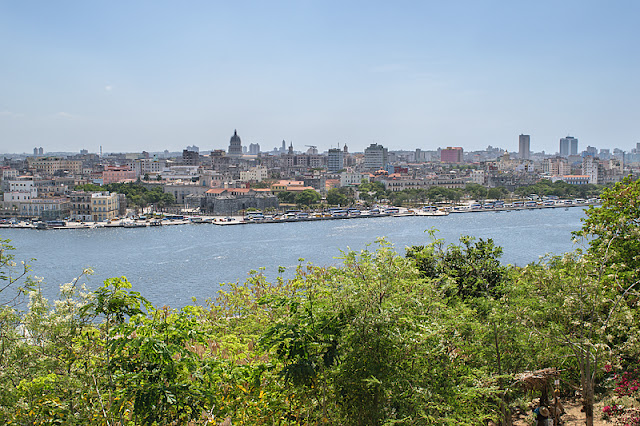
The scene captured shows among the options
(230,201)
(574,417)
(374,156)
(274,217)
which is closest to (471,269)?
(574,417)

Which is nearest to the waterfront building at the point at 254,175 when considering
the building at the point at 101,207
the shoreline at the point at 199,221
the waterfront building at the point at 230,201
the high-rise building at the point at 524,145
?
the waterfront building at the point at 230,201

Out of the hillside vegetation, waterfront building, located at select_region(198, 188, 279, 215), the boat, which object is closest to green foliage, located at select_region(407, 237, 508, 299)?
the hillside vegetation

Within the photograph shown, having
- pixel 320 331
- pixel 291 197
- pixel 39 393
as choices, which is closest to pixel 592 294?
pixel 320 331

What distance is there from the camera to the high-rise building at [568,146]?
361 ft

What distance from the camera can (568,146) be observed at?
110750 millimetres

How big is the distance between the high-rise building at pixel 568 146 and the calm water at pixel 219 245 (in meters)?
88.3

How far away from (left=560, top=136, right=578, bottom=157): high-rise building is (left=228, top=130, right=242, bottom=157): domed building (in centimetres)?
6593

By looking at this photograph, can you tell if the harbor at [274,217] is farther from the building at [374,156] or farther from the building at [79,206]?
the building at [374,156]

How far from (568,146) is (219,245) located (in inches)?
4128

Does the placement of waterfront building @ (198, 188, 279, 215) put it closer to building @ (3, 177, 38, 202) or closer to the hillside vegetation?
building @ (3, 177, 38, 202)

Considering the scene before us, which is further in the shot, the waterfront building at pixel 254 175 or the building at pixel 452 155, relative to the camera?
the building at pixel 452 155

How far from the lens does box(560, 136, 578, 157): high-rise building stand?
11012cm

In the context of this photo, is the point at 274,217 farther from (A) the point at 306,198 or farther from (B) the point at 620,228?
(B) the point at 620,228

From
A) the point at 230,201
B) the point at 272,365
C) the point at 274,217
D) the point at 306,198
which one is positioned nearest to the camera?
the point at 272,365
